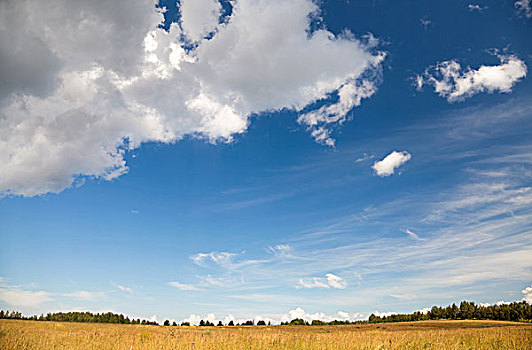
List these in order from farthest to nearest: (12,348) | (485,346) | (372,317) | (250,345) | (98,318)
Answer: (372,317) < (98,318) < (485,346) < (250,345) < (12,348)

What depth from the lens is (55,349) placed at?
1255cm

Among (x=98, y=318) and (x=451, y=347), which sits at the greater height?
(x=451, y=347)

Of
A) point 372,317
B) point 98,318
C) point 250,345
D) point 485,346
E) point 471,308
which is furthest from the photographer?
point 471,308

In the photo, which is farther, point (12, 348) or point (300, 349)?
point (300, 349)

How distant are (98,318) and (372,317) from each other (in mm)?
82423

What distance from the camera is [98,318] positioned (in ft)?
314

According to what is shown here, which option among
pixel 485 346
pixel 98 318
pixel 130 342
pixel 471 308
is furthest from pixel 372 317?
pixel 130 342

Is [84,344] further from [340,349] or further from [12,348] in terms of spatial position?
[340,349]

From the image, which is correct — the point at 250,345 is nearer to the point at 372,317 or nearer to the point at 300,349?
the point at 300,349

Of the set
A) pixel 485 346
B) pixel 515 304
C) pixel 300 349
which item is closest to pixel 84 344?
pixel 300 349

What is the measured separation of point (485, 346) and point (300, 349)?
31.7 ft

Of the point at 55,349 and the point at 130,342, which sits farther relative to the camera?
the point at 130,342

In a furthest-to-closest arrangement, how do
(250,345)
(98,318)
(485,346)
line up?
(98,318)
(485,346)
(250,345)

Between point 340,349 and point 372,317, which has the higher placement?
point 340,349
